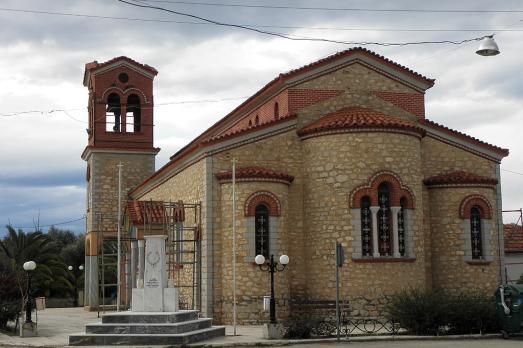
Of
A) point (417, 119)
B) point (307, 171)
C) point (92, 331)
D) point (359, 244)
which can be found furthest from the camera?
point (417, 119)

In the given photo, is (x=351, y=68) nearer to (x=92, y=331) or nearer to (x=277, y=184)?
(x=277, y=184)

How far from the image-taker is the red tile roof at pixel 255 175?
24797 millimetres

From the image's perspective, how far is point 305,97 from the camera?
2692 cm

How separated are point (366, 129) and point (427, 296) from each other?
6547 millimetres

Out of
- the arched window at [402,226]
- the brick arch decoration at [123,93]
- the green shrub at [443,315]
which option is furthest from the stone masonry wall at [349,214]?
the brick arch decoration at [123,93]

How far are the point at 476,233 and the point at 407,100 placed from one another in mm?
5657

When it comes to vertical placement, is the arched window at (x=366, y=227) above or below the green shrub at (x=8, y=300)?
above

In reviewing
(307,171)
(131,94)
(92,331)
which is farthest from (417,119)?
(131,94)

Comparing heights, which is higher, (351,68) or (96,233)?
(351,68)

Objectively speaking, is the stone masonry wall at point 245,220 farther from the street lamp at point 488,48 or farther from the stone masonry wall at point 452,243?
the street lamp at point 488,48

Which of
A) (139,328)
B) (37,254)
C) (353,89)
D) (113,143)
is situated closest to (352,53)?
(353,89)

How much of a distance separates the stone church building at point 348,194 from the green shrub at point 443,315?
3.53m

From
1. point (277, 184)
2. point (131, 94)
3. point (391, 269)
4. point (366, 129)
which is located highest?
point (131, 94)

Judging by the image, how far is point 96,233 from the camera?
38.9m
